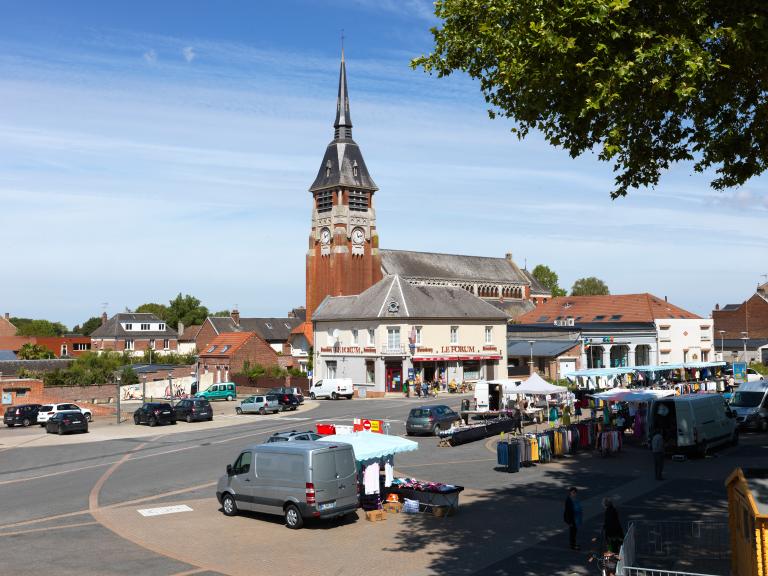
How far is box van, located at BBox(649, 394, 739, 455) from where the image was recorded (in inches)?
1033

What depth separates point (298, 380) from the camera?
64250mm

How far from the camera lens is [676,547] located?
50.7 ft

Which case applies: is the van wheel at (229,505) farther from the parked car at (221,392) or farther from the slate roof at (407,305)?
the parked car at (221,392)

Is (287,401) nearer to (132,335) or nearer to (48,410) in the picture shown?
(48,410)

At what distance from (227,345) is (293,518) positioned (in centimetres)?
5592

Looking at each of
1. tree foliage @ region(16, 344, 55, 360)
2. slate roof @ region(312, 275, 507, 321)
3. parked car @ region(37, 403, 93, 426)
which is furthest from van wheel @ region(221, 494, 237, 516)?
tree foliage @ region(16, 344, 55, 360)

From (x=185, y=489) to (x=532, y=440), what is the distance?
36.3 ft

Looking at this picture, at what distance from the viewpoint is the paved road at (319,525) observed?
50.3 ft

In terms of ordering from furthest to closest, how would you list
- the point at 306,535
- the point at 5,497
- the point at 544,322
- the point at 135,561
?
the point at 544,322
the point at 5,497
the point at 306,535
the point at 135,561

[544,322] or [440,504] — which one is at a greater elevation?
[544,322]

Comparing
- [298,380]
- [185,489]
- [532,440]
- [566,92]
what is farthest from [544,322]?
[566,92]

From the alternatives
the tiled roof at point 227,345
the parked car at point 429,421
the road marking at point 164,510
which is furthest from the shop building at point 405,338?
the road marking at point 164,510

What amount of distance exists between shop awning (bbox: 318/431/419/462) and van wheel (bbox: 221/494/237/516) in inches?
104

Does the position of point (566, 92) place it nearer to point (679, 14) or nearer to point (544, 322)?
point (679, 14)
